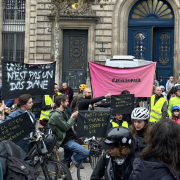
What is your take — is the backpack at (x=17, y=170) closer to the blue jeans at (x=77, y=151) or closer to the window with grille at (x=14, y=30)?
the blue jeans at (x=77, y=151)

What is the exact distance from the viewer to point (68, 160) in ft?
21.7

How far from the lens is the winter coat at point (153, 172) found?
238cm

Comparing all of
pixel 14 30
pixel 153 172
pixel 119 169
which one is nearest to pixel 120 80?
pixel 119 169

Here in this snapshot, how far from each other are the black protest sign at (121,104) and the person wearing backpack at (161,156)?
13.6ft

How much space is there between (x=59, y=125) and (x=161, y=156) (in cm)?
369

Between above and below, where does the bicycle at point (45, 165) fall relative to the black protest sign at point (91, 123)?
A: below

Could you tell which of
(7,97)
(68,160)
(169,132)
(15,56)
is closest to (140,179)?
(169,132)

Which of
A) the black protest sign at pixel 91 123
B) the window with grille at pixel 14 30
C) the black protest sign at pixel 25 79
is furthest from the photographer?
the window with grille at pixel 14 30

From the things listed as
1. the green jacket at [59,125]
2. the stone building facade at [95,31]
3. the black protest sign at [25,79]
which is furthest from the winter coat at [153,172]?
the stone building facade at [95,31]

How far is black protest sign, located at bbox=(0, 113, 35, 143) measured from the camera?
518cm

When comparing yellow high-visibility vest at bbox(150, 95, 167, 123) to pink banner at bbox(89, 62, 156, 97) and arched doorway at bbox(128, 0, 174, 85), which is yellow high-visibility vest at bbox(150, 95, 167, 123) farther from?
arched doorway at bbox(128, 0, 174, 85)

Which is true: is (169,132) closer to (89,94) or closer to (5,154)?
(5,154)

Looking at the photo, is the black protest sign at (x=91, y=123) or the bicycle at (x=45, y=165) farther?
the black protest sign at (x=91, y=123)

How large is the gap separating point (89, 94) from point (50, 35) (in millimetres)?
11129
